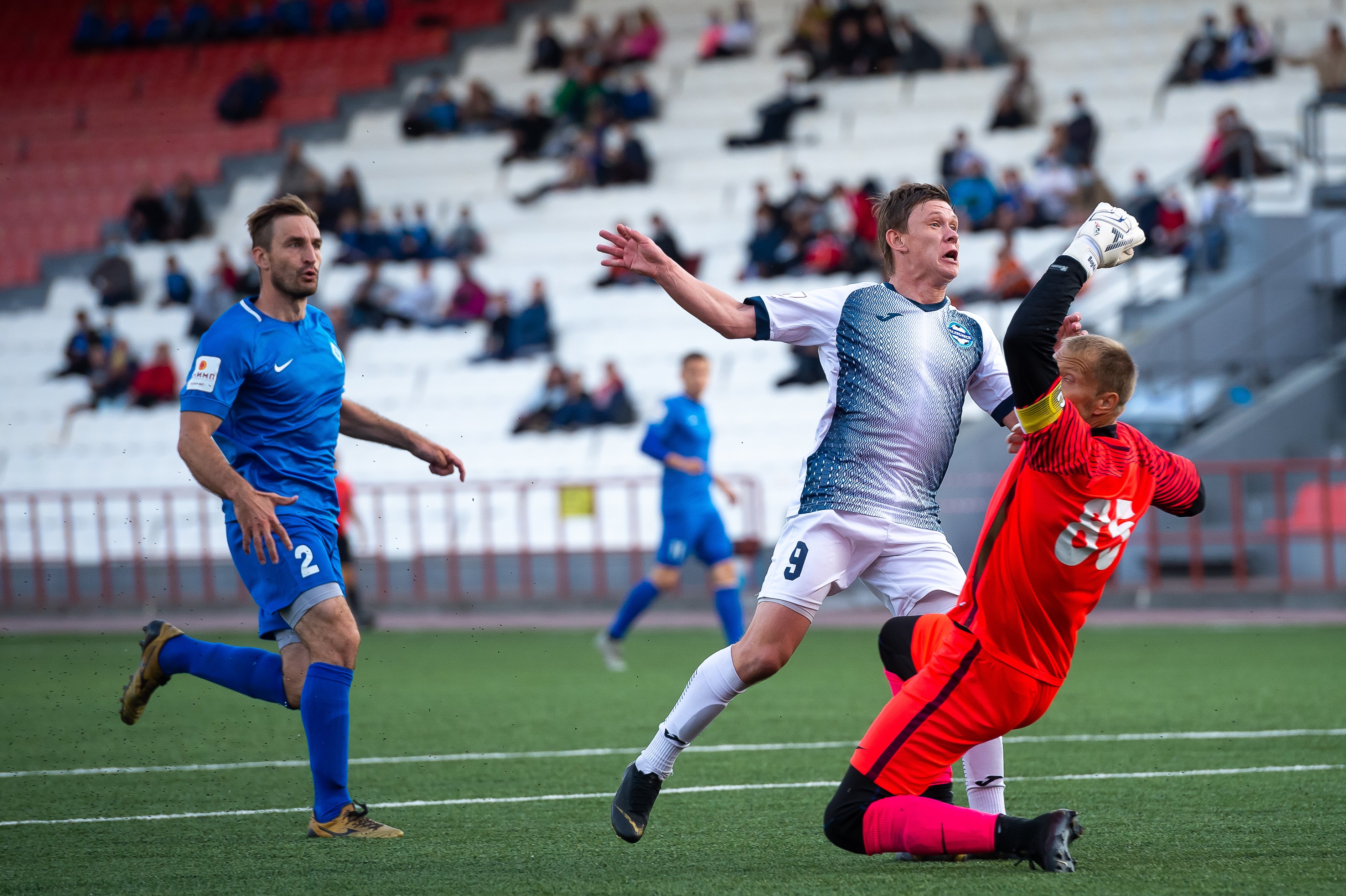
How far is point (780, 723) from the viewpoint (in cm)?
872

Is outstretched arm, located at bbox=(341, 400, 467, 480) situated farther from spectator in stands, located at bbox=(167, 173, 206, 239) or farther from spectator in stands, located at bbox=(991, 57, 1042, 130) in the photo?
spectator in stands, located at bbox=(167, 173, 206, 239)

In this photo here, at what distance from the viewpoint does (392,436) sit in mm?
6324

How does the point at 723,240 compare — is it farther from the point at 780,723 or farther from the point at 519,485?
the point at 780,723

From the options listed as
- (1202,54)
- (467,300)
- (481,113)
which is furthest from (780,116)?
(1202,54)

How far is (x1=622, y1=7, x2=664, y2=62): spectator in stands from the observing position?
26594 mm

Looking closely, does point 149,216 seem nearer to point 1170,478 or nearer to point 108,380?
point 108,380

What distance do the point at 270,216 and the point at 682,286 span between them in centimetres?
176

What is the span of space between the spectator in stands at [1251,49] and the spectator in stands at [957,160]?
12.3ft

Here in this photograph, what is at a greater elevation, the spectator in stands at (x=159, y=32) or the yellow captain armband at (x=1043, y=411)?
the spectator in stands at (x=159, y=32)

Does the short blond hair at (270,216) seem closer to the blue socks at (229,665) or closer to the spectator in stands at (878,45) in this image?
the blue socks at (229,665)

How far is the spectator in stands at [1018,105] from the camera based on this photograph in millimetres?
22312

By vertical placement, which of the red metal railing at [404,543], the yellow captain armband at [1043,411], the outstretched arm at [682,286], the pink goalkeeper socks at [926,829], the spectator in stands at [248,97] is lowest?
the red metal railing at [404,543]

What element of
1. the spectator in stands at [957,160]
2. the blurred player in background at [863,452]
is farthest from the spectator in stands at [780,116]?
the blurred player in background at [863,452]

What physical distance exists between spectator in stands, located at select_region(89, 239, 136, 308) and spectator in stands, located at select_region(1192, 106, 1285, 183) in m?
16.4
